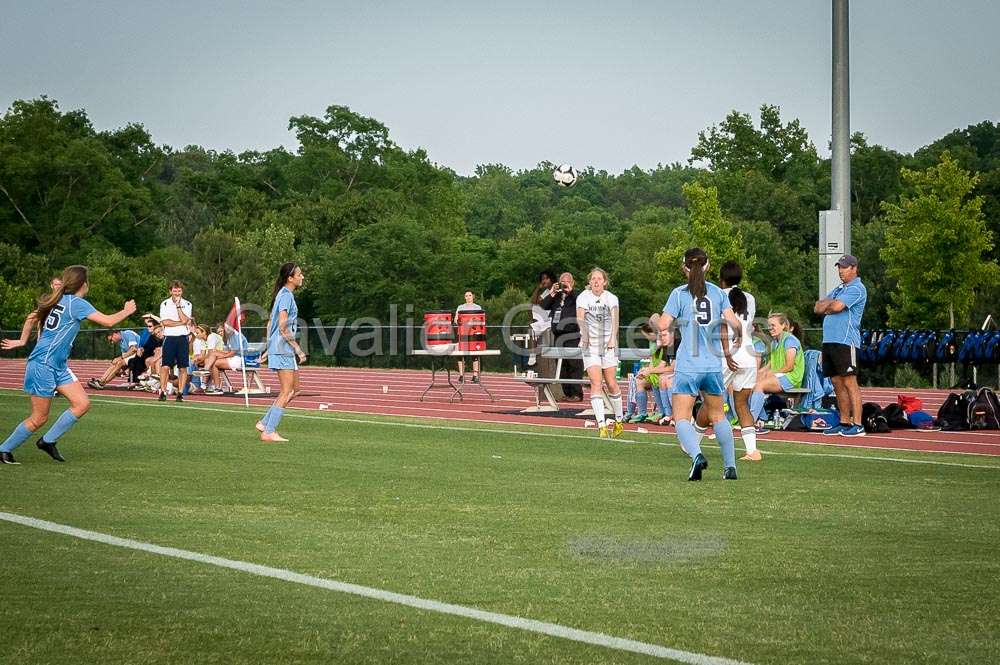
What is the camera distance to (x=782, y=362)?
19.3 metres

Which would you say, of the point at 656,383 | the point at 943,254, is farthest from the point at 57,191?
the point at 656,383

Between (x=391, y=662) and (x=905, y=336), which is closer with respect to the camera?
(x=391, y=662)

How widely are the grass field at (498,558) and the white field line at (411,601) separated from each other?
0.07 meters

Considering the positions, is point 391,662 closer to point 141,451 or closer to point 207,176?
point 141,451

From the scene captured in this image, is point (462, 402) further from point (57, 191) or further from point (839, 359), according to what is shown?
point (57, 191)

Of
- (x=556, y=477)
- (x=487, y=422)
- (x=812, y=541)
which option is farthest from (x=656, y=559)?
(x=487, y=422)

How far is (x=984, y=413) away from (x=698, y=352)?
8924 millimetres

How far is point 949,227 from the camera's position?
4672 cm

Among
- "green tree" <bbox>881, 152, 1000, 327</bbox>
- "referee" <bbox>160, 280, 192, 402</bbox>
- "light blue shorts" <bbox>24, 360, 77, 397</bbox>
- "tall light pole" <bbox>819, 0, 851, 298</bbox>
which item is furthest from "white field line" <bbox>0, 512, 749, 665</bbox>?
"green tree" <bbox>881, 152, 1000, 327</bbox>

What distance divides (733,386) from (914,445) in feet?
12.3

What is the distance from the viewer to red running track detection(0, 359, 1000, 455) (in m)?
17.3

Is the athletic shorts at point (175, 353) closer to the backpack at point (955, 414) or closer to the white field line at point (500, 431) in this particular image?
the white field line at point (500, 431)

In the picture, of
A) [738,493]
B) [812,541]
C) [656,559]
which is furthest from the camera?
[738,493]

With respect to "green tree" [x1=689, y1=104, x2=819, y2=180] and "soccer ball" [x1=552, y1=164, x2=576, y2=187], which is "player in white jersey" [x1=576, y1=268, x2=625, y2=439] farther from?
"green tree" [x1=689, y1=104, x2=819, y2=180]
